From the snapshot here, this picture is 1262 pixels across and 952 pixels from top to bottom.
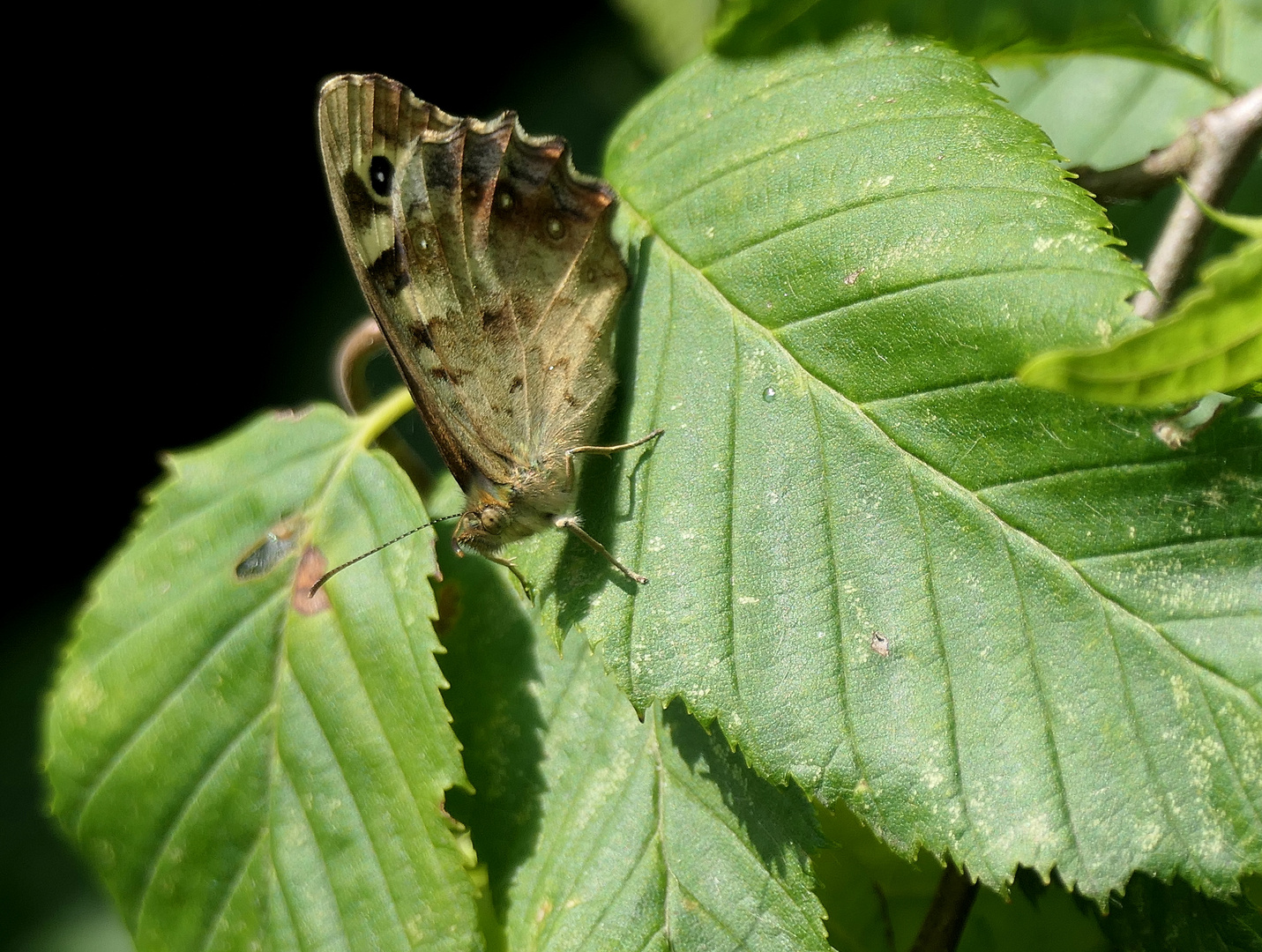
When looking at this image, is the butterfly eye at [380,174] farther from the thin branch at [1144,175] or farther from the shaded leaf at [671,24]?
the shaded leaf at [671,24]

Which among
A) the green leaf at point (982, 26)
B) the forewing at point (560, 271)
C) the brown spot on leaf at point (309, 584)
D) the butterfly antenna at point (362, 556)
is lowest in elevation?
the brown spot on leaf at point (309, 584)

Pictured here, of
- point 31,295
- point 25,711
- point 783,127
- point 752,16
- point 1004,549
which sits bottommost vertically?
point 25,711

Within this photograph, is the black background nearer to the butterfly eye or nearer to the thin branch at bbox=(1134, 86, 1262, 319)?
the butterfly eye

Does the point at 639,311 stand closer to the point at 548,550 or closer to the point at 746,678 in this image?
the point at 548,550

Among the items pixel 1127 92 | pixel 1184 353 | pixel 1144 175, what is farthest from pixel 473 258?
pixel 1127 92

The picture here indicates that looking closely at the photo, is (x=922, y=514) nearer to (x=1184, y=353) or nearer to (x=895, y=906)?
(x=1184, y=353)

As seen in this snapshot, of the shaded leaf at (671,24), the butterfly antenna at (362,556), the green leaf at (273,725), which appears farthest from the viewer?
the shaded leaf at (671,24)

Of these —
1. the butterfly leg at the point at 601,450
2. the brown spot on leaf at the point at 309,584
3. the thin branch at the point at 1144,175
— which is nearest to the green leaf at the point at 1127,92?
the thin branch at the point at 1144,175

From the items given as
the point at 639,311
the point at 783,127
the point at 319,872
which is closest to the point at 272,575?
the point at 319,872
